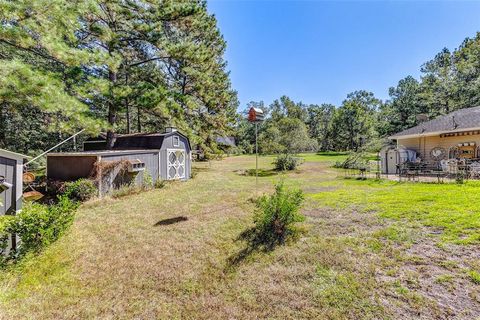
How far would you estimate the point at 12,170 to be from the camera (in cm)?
487

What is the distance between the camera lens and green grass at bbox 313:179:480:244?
4488 millimetres

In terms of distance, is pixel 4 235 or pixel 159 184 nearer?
pixel 4 235

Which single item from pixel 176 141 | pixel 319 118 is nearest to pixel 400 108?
pixel 319 118

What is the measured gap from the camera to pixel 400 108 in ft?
96.6

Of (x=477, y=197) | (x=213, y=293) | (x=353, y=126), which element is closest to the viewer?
(x=213, y=293)

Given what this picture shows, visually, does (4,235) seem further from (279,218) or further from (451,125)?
(451,125)

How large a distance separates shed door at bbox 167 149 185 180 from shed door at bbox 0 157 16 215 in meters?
8.41

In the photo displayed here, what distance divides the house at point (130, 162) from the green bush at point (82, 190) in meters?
0.34

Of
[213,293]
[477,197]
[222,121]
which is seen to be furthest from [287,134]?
[213,293]

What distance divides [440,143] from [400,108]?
760 inches

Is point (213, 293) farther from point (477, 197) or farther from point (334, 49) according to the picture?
point (334, 49)

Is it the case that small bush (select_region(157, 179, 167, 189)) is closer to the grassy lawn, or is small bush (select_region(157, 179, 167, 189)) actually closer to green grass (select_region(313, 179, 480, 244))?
the grassy lawn

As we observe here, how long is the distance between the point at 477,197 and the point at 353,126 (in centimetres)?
3480

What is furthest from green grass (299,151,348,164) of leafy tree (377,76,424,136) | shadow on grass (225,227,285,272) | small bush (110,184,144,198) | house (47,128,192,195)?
shadow on grass (225,227,285,272)
